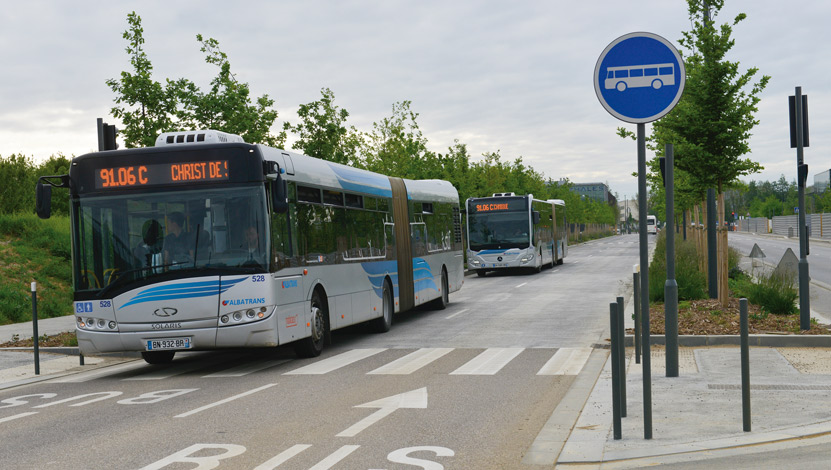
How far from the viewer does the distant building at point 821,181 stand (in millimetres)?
113912

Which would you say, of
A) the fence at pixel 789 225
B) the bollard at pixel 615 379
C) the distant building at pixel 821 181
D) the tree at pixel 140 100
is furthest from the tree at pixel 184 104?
the distant building at pixel 821 181

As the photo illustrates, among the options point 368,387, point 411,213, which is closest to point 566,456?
point 368,387

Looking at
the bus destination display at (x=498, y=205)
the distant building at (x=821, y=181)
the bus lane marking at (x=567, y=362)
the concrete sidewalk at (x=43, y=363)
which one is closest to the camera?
the bus lane marking at (x=567, y=362)

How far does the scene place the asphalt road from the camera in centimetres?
650

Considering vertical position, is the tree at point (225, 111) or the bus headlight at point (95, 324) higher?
the tree at point (225, 111)

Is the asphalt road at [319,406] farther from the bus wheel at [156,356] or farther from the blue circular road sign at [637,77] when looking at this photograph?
the blue circular road sign at [637,77]

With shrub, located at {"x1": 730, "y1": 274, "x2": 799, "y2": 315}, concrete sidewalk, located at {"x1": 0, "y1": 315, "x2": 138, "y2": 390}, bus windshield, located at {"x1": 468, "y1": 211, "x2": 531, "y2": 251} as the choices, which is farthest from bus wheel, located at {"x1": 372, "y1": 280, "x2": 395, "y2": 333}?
bus windshield, located at {"x1": 468, "y1": 211, "x2": 531, "y2": 251}

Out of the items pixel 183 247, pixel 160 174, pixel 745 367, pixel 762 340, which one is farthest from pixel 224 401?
Answer: pixel 762 340

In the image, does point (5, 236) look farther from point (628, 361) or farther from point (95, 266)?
point (628, 361)

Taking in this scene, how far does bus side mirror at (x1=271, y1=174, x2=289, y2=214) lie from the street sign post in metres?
4.89

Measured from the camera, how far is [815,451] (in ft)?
19.3

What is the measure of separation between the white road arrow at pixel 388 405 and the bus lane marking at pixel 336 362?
220cm

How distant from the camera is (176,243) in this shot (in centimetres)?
1106

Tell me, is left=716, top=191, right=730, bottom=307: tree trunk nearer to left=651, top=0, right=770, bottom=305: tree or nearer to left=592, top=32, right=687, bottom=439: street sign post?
left=651, top=0, right=770, bottom=305: tree
